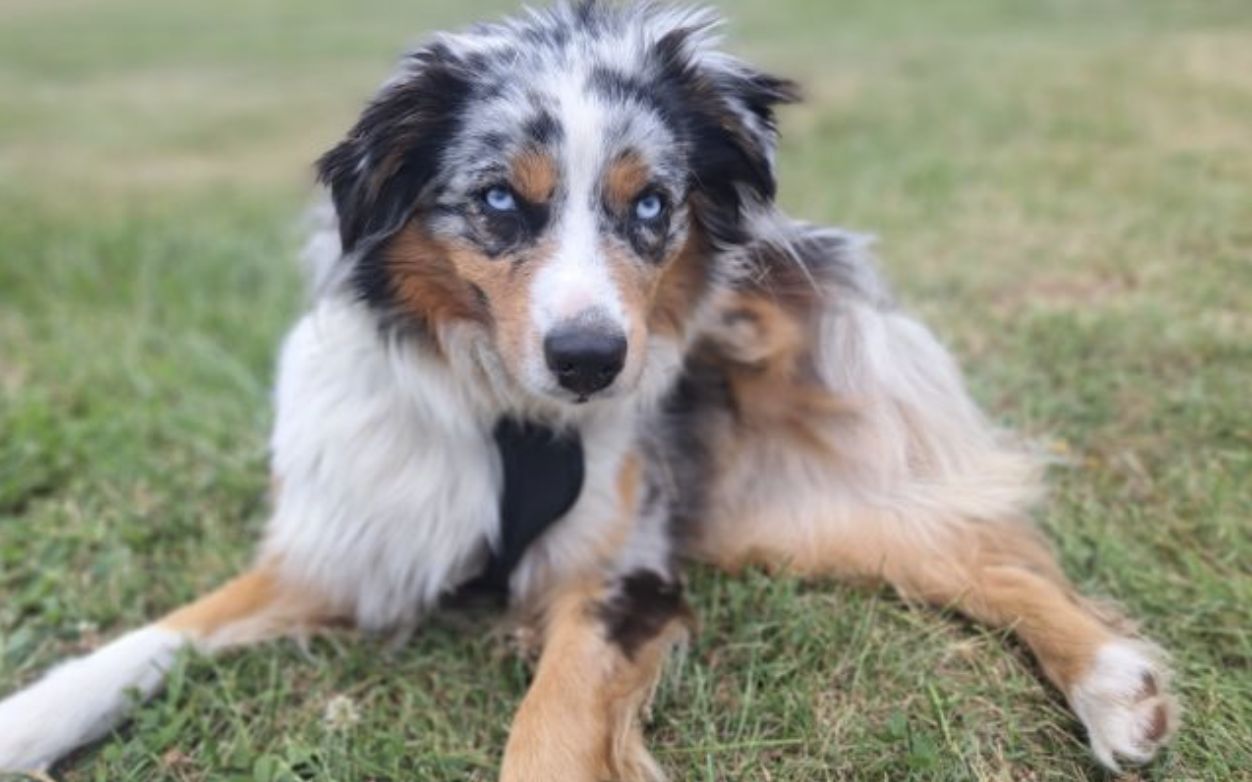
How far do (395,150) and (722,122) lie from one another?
3.05ft

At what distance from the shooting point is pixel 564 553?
3229 mm

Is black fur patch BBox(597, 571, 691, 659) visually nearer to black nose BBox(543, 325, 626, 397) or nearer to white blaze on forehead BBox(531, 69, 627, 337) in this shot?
black nose BBox(543, 325, 626, 397)

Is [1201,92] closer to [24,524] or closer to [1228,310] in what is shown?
[1228,310]

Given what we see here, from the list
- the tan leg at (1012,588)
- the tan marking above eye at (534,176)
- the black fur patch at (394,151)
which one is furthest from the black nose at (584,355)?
the tan leg at (1012,588)

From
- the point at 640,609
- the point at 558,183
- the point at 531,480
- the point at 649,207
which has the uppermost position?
the point at 558,183

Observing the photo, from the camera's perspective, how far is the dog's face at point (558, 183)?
2.73 meters

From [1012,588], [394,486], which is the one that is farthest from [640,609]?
[1012,588]

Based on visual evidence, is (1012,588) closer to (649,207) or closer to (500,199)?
(649,207)

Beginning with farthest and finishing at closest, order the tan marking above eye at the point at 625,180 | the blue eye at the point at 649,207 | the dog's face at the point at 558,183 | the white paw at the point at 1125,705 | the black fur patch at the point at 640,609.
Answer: the black fur patch at the point at 640,609 < the blue eye at the point at 649,207 < the tan marking above eye at the point at 625,180 < the dog's face at the point at 558,183 < the white paw at the point at 1125,705

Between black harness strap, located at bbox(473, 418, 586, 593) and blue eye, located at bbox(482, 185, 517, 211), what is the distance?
2.21 feet

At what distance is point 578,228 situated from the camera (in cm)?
279

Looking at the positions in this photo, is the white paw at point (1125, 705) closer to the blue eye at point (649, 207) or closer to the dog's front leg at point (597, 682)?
the dog's front leg at point (597, 682)

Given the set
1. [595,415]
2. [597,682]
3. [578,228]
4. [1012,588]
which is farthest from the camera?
[595,415]

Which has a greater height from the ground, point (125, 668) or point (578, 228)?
point (578, 228)
